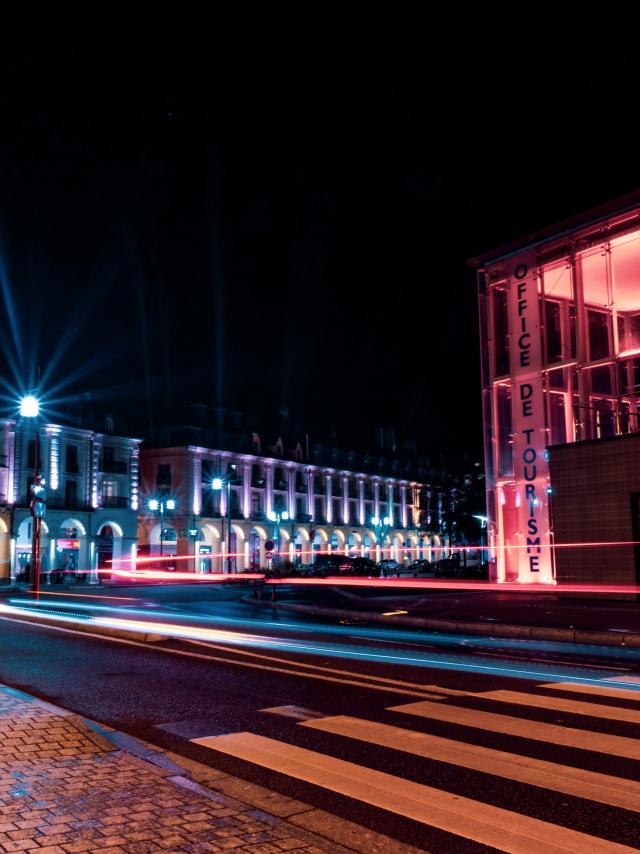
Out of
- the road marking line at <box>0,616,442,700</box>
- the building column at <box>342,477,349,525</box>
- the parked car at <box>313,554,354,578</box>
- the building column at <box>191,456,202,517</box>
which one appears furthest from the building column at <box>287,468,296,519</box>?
the road marking line at <box>0,616,442,700</box>

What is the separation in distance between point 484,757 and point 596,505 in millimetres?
21724

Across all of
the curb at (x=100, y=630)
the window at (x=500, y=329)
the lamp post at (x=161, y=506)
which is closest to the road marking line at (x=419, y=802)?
the curb at (x=100, y=630)

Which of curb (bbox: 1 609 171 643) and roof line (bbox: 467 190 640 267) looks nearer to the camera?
curb (bbox: 1 609 171 643)

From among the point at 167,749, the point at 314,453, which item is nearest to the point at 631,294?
the point at 167,749

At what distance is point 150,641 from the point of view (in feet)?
49.6

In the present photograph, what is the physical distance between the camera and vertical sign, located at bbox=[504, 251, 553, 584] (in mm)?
30594

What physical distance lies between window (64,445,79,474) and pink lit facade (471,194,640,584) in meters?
39.2

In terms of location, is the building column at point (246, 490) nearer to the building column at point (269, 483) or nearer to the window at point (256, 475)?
the window at point (256, 475)

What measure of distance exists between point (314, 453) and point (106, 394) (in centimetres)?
2605

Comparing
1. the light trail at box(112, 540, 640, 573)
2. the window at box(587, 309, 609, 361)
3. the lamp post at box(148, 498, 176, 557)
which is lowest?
the light trail at box(112, 540, 640, 573)

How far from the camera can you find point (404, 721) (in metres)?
7.79

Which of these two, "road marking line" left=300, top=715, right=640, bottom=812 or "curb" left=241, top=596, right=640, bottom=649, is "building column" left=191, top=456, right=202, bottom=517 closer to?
"curb" left=241, top=596, right=640, bottom=649

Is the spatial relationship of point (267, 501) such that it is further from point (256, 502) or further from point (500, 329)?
point (500, 329)

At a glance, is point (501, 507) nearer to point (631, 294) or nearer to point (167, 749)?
point (631, 294)
